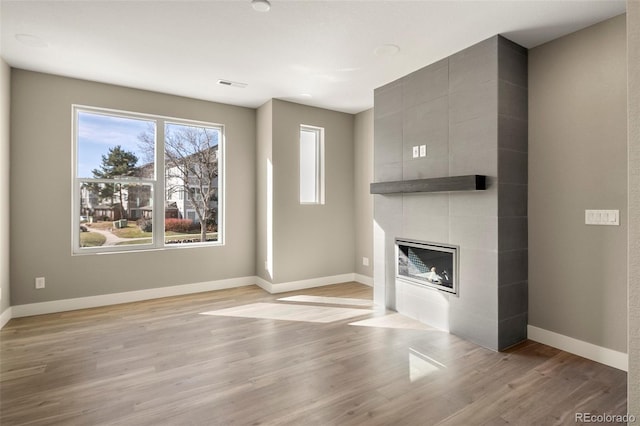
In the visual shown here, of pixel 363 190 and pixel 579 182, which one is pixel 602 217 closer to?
pixel 579 182

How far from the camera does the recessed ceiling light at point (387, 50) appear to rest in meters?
3.03

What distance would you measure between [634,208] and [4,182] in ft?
16.0

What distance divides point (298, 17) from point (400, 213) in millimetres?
2172

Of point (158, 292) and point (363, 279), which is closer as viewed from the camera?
point (158, 292)

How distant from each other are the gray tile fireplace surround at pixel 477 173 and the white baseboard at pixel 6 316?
4083mm

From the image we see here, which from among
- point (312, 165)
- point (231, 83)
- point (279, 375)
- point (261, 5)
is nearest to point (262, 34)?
point (261, 5)

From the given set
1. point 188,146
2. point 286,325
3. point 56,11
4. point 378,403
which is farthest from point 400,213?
point 56,11

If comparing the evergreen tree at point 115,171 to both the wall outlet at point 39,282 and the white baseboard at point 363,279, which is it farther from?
the white baseboard at point 363,279

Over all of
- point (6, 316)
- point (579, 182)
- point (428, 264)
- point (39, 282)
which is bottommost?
point (6, 316)

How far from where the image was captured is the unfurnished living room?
2.20 m

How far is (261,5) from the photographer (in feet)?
7.93

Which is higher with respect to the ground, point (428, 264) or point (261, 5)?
point (261, 5)

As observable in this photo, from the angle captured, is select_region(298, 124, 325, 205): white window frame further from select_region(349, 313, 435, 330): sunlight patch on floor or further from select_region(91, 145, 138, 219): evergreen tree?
select_region(91, 145, 138, 219): evergreen tree

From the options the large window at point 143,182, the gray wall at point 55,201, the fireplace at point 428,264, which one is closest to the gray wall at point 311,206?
the large window at point 143,182
